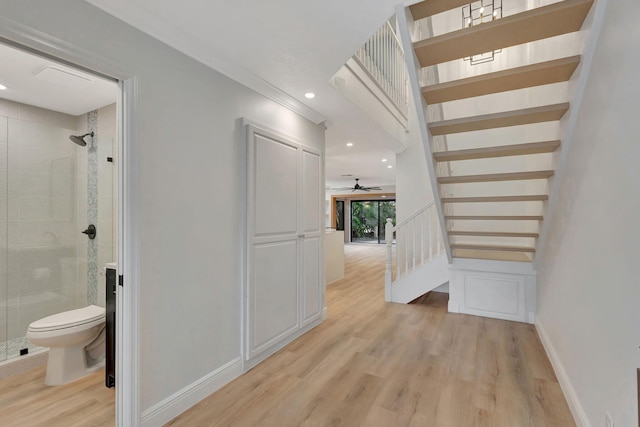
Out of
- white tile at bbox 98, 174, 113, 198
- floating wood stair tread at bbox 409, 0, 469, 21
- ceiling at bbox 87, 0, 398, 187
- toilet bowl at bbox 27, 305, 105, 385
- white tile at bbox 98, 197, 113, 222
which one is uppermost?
floating wood stair tread at bbox 409, 0, 469, 21

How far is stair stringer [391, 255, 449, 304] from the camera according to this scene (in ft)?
13.4

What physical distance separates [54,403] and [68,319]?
559 mm

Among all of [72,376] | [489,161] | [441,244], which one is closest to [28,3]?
[72,376]

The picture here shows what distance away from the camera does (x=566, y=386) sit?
6.70 ft

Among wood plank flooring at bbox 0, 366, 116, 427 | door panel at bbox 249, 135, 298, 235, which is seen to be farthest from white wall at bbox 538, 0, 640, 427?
wood plank flooring at bbox 0, 366, 116, 427

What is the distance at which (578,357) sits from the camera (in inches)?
74.0

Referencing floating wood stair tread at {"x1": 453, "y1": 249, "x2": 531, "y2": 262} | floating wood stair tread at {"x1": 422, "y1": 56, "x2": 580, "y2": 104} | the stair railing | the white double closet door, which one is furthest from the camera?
the stair railing

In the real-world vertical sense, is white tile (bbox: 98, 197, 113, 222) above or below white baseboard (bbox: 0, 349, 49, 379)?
above

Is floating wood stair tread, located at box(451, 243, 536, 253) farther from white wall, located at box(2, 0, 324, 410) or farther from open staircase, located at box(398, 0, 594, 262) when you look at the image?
white wall, located at box(2, 0, 324, 410)

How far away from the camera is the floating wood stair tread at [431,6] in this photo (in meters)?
1.56

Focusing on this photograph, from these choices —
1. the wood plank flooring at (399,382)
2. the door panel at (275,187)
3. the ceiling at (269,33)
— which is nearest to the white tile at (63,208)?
the door panel at (275,187)

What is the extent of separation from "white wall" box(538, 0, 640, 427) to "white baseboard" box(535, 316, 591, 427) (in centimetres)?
3

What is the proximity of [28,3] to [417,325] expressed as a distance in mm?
3781

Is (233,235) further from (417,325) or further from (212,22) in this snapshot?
(417,325)
